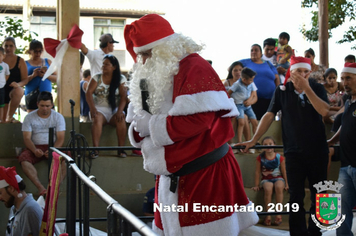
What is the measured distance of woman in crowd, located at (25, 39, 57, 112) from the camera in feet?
23.0

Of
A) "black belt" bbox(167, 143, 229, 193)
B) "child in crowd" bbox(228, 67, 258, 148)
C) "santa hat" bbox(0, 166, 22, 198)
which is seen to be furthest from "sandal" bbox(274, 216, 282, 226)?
"black belt" bbox(167, 143, 229, 193)

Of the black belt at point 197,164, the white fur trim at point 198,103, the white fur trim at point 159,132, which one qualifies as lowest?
the black belt at point 197,164

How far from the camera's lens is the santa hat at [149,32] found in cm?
274

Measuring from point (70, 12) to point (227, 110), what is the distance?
5.08 m

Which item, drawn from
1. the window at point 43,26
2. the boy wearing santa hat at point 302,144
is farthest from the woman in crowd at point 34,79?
the window at point 43,26

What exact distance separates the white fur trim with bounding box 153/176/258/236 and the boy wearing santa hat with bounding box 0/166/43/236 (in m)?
1.96

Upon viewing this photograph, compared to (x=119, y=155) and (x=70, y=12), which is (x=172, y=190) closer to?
(x=119, y=155)

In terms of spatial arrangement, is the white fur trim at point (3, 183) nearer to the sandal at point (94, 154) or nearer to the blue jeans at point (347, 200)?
the sandal at point (94, 154)

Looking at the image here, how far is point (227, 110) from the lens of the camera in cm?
259

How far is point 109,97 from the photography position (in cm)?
682

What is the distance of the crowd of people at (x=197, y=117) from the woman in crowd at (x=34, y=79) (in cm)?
2

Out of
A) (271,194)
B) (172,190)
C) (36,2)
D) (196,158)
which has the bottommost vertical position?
(271,194)

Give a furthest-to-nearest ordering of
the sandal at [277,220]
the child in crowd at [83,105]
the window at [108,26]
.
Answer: the window at [108,26], the child in crowd at [83,105], the sandal at [277,220]

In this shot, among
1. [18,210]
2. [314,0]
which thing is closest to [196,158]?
[18,210]
